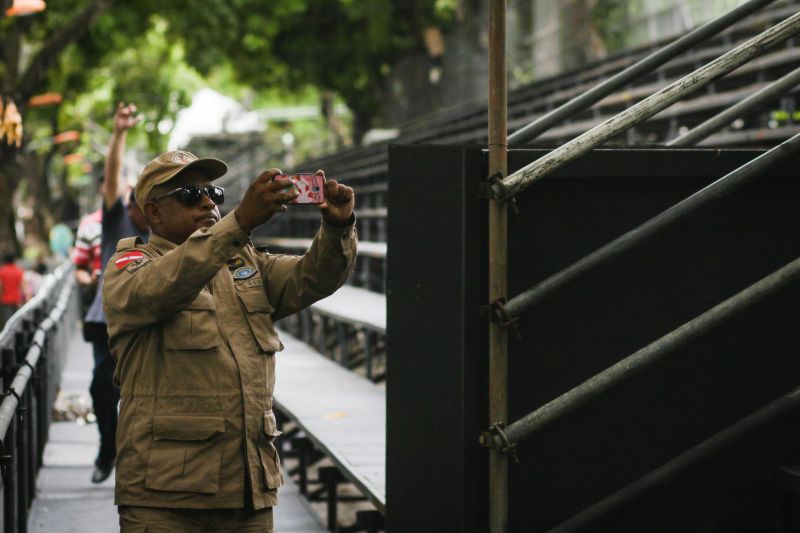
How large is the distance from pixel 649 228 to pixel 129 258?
1.52 meters

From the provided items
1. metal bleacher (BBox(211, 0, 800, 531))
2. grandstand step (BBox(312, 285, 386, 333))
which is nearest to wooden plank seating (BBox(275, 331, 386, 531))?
metal bleacher (BBox(211, 0, 800, 531))

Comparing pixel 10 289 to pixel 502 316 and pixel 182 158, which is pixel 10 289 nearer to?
pixel 182 158

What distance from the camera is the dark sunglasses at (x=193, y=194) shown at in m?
3.62

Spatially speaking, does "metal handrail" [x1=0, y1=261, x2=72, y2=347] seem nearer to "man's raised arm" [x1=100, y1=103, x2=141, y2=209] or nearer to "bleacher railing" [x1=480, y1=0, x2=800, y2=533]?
"man's raised arm" [x1=100, y1=103, x2=141, y2=209]

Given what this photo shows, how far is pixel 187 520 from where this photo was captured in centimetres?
349

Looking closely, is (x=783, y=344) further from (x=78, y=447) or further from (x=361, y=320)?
(x=78, y=447)

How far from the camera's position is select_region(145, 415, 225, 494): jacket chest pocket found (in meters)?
3.44

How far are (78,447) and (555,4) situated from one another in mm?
20137

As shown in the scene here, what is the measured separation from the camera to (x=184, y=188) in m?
3.61

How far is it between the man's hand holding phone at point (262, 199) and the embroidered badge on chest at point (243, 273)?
0.45m

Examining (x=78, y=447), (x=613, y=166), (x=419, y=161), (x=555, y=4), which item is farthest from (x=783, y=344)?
Answer: (x=555, y=4)

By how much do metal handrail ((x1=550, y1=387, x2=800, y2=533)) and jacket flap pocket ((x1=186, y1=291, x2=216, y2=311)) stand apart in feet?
3.98

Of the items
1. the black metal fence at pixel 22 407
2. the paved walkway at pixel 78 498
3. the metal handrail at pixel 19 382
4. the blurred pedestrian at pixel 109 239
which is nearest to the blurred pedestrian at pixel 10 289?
A: the black metal fence at pixel 22 407

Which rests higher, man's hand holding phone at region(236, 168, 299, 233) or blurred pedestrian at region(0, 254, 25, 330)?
man's hand holding phone at region(236, 168, 299, 233)
